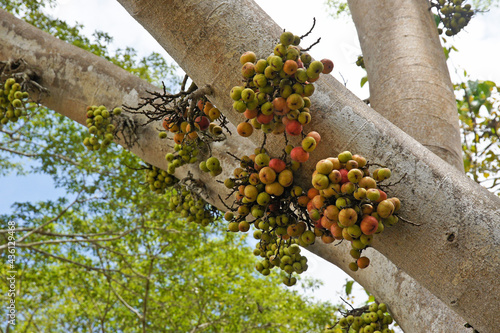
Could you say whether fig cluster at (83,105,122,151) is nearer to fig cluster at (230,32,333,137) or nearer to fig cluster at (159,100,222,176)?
fig cluster at (159,100,222,176)

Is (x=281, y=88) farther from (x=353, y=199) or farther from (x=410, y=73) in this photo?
(x=410, y=73)

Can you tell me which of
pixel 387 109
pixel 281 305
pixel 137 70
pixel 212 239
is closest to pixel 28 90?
pixel 387 109

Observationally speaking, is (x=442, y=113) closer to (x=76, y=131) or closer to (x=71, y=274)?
(x=76, y=131)

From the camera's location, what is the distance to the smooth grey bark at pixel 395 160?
143 centimetres

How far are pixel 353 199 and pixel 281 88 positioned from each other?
0.43m

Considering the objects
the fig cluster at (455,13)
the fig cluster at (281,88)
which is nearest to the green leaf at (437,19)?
the fig cluster at (455,13)

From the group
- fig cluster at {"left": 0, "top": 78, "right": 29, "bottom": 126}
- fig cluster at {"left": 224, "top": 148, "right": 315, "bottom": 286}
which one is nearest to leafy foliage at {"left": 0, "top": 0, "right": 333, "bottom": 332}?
fig cluster at {"left": 0, "top": 78, "right": 29, "bottom": 126}

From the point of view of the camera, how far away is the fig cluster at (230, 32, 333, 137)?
1427 mm

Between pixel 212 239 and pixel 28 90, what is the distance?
513 centimetres

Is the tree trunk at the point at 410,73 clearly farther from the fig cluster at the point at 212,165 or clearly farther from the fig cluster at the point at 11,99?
the fig cluster at the point at 11,99

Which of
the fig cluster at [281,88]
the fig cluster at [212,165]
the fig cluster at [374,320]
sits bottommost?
the fig cluster at [374,320]

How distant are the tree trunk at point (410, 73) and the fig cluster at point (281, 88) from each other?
4.14 ft

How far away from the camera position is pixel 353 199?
4.60 feet

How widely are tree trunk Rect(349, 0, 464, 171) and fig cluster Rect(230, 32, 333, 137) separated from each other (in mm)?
1262
